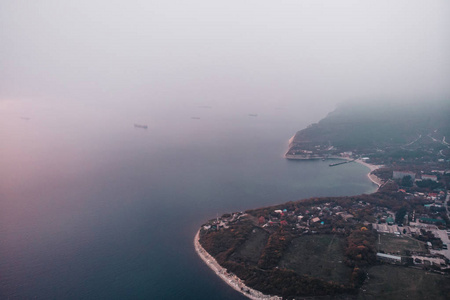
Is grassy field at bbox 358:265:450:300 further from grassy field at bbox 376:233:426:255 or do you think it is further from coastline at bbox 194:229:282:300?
coastline at bbox 194:229:282:300

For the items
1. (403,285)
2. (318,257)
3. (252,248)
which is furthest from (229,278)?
(403,285)

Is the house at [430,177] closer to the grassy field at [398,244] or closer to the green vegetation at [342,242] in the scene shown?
the green vegetation at [342,242]

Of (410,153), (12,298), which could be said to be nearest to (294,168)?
(410,153)

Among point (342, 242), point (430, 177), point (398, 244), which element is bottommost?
point (342, 242)

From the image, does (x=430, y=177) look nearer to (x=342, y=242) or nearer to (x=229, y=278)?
(x=342, y=242)

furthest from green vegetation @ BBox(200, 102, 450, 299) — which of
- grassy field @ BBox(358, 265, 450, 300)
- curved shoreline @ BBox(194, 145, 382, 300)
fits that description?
curved shoreline @ BBox(194, 145, 382, 300)

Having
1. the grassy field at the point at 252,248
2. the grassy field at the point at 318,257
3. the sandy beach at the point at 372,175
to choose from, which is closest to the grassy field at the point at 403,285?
the grassy field at the point at 318,257
